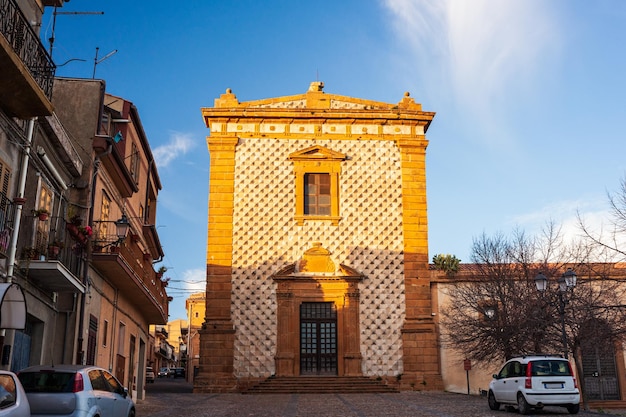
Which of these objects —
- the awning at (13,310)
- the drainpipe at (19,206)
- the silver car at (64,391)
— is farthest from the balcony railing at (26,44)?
the silver car at (64,391)

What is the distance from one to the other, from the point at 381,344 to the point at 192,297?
59843 millimetres

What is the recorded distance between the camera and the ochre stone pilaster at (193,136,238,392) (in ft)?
91.8

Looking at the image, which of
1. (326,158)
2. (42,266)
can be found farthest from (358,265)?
(42,266)

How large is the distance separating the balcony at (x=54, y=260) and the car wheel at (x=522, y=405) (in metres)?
10.5

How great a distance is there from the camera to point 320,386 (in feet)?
89.0

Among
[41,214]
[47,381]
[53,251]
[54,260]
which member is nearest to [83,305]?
[53,251]

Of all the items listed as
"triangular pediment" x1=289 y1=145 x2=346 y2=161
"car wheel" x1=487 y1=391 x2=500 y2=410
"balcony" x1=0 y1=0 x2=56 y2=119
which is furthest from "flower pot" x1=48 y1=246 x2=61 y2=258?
"triangular pediment" x1=289 y1=145 x2=346 y2=161

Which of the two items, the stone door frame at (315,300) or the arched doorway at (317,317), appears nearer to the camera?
the stone door frame at (315,300)

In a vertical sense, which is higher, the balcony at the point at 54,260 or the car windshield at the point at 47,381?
the balcony at the point at 54,260

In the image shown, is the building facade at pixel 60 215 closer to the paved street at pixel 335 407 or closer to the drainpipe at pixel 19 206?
the drainpipe at pixel 19 206

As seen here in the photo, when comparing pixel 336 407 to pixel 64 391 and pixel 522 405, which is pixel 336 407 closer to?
pixel 522 405

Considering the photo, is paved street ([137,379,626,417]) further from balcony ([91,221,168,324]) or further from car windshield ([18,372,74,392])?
car windshield ([18,372,74,392])

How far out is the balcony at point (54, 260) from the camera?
1393cm

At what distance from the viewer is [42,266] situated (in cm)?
1392
